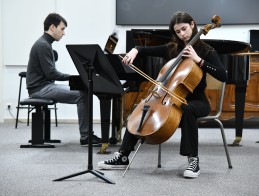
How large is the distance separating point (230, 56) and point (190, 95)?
3.54 feet

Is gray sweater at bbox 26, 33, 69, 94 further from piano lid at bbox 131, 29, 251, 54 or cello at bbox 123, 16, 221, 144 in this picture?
cello at bbox 123, 16, 221, 144

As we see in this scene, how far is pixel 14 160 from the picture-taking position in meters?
2.96

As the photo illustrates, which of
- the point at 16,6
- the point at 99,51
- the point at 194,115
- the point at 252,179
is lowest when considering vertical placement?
the point at 252,179

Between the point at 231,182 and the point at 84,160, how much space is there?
1.09 m

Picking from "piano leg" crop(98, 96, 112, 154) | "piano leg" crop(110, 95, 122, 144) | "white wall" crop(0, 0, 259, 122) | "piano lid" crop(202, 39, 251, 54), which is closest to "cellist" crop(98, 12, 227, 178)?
"piano leg" crop(98, 96, 112, 154)

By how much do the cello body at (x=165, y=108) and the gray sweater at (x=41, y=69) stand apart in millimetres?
1426

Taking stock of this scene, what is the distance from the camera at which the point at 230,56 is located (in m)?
3.54

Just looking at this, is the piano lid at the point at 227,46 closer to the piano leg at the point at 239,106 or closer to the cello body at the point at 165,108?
the piano leg at the point at 239,106

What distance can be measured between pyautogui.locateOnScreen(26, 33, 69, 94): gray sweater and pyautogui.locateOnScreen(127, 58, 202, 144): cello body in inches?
56.1

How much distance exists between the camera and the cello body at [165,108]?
223 centimetres

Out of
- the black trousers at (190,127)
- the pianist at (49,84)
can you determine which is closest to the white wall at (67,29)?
the pianist at (49,84)

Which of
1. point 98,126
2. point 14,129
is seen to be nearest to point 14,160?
point 14,129

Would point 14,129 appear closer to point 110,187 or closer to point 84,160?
point 84,160

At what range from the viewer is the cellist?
2422 mm
